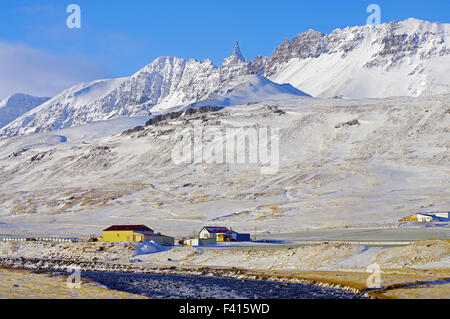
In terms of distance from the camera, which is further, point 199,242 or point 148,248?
point 199,242

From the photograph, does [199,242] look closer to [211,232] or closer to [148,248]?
[148,248]

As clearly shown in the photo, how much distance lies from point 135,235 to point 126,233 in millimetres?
2247

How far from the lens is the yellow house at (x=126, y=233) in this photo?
8462cm

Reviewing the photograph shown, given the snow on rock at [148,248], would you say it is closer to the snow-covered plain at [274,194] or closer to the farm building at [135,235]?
the farm building at [135,235]

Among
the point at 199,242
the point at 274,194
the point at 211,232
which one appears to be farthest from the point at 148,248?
the point at 274,194

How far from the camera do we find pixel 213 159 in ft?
655

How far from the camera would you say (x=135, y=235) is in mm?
84875

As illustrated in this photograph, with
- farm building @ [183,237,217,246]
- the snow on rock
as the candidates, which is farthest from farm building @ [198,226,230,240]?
the snow on rock

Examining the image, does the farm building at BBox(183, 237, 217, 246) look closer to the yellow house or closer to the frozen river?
the yellow house
